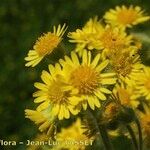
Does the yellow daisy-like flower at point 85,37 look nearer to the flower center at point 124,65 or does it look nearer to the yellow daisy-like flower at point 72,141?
the flower center at point 124,65

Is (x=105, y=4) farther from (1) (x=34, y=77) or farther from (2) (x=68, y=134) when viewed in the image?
(2) (x=68, y=134)

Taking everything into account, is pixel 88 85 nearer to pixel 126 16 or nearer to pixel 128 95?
pixel 128 95

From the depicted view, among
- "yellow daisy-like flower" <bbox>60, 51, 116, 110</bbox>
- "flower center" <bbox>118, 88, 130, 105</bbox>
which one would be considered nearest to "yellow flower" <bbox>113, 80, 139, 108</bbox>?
"flower center" <bbox>118, 88, 130, 105</bbox>

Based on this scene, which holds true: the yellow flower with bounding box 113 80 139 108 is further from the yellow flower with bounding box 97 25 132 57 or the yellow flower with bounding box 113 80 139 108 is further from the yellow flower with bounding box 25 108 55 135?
the yellow flower with bounding box 25 108 55 135

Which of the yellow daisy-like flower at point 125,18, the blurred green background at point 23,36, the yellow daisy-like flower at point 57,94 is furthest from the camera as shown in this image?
the blurred green background at point 23,36

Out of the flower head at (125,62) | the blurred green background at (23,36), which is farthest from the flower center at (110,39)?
the blurred green background at (23,36)

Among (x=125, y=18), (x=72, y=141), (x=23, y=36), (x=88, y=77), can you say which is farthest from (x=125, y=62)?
(x=23, y=36)
